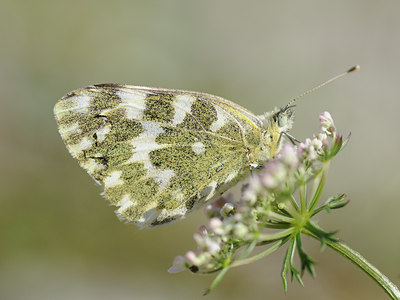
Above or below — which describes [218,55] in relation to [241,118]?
above

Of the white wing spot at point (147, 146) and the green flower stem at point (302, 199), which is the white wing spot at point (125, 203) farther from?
the green flower stem at point (302, 199)

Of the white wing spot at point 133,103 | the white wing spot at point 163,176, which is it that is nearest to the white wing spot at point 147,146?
the white wing spot at point 163,176

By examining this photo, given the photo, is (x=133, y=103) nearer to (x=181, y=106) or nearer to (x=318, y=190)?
(x=181, y=106)

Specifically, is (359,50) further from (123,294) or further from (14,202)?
(14,202)

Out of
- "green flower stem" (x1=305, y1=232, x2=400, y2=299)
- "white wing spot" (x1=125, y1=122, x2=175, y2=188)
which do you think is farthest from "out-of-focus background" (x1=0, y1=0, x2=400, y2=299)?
"green flower stem" (x1=305, y1=232, x2=400, y2=299)

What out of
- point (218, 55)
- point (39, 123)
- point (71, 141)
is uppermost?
point (218, 55)

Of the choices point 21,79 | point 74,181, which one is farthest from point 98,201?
point 21,79

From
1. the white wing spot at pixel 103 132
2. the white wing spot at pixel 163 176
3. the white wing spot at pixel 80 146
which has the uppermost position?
the white wing spot at pixel 103 132
